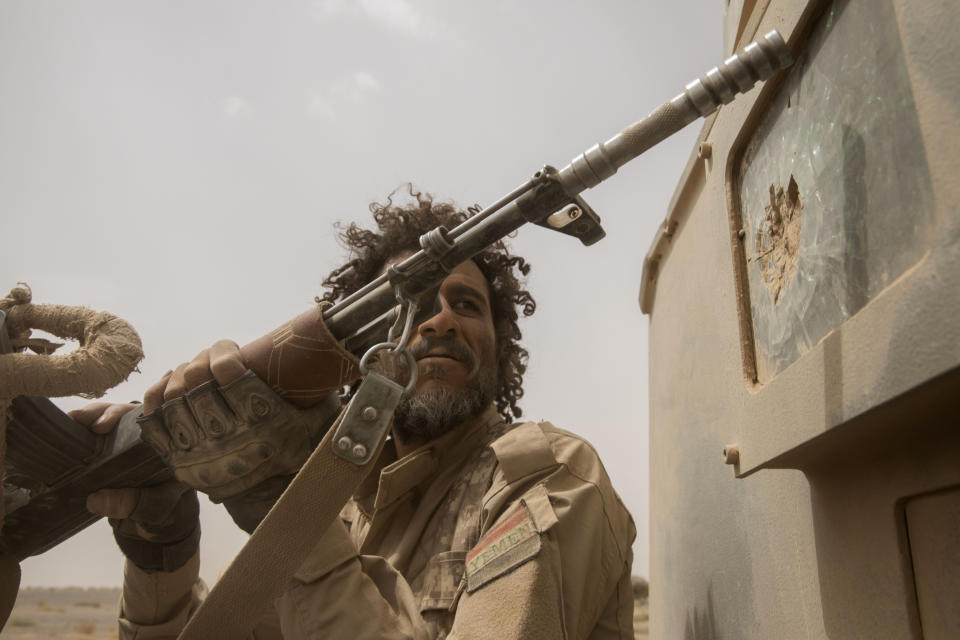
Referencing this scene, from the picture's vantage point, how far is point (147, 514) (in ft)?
5.44

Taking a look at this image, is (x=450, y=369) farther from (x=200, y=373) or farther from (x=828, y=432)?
(x=828, y=432)

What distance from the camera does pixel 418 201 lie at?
274 cm

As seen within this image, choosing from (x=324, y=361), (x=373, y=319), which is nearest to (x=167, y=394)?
(x=324, y=361)

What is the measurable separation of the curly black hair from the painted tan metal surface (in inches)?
37.0

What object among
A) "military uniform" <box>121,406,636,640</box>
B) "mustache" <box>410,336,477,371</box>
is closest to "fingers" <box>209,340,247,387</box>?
"military uniform" <box>121,406,636,640</box>

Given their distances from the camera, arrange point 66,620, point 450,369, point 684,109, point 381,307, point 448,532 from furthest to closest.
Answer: point 66,620 → point 450,369 → point 448,532 → point 381,307 → point 684,109

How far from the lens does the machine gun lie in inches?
39.8

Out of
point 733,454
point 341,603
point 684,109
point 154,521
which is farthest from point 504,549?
point 154,521

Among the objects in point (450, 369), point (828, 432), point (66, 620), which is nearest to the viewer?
point (828, 432)

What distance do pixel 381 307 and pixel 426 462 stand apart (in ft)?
2.20

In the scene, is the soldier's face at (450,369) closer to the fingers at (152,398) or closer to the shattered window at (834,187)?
the fingers at (152,398)

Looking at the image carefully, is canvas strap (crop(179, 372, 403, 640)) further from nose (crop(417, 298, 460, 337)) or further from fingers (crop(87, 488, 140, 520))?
nose (crop(417, 298, 460, 337))

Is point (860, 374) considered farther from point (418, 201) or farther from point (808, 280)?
point (418, 201)

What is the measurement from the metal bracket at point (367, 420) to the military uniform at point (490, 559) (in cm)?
32
